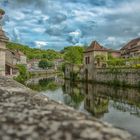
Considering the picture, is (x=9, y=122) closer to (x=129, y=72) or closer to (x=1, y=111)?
(x=1, y=111)

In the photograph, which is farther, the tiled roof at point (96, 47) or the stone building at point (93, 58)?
the tiled roof at point (96, 47)

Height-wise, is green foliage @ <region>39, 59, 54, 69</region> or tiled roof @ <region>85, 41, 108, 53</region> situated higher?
tiled roof @ <region>85, 41, 108, 53</region>

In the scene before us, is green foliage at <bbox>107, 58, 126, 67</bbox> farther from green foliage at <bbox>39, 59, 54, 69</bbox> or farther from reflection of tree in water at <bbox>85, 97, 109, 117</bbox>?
green foliage at <bbox>39, 59, 54, 69</bbox>

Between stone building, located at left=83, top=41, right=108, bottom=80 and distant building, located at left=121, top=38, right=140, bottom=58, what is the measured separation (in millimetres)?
10501

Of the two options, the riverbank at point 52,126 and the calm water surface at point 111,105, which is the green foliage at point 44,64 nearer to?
the calm water surface at point 111,105

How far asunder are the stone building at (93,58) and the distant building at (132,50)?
10501 millimetres

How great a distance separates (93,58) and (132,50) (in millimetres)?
14859

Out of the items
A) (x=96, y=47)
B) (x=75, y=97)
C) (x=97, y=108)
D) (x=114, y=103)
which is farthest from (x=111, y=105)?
(x=96, y=47)

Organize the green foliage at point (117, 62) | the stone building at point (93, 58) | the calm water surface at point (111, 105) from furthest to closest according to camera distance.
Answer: the stone building at point (93, 58) → the green foliage at point (117, 62) → the calm water surface at point (111, 105)

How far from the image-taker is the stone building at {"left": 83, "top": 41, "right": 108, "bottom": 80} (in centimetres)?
6287

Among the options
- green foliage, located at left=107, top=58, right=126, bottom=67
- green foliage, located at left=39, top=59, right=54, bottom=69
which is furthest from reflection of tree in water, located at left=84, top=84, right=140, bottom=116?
green foliage, located at left=39, top=59, right=54, bottom=69

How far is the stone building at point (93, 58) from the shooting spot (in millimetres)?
62869

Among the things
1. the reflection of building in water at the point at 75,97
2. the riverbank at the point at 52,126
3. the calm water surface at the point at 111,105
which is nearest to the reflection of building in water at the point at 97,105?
the calm water surface at the point at 111,105

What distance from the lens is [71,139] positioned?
3.41 meters
